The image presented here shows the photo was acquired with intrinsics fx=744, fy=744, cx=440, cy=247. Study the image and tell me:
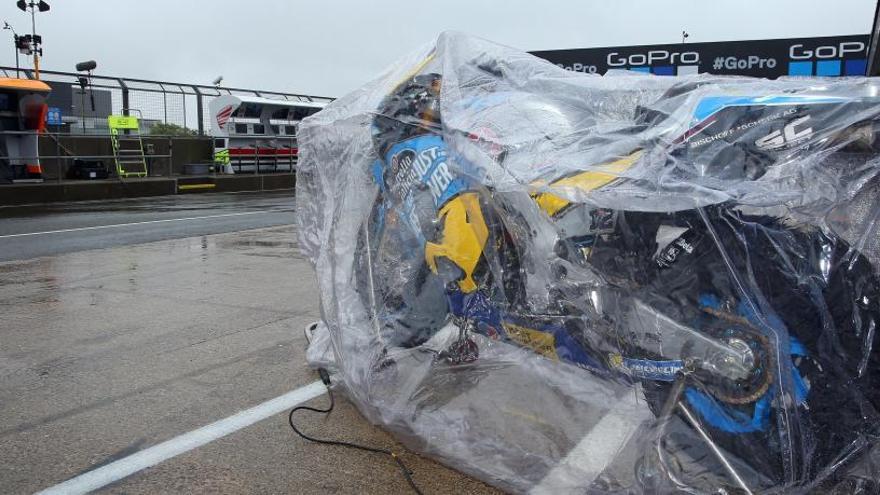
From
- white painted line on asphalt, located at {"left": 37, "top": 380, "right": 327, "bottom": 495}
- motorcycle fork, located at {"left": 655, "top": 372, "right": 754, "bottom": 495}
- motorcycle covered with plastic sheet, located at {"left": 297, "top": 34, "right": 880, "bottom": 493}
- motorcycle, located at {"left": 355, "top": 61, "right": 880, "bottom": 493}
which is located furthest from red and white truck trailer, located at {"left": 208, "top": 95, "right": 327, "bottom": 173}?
motorcycle fork, located at {"left": 655, "top": 372, "right": 754, "bottom": 495}

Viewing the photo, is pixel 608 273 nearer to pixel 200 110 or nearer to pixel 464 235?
pixel 464 235

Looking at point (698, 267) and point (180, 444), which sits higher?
point (698, 267)

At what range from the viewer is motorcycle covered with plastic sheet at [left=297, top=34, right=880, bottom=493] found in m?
2.21

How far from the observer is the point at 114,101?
66.7 feet

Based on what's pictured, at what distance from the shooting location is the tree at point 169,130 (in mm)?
21953

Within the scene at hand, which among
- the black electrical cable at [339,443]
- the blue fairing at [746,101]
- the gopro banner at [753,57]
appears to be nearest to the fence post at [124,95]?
the gopro banner at [753,57]

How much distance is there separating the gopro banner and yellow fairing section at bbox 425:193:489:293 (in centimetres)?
1469

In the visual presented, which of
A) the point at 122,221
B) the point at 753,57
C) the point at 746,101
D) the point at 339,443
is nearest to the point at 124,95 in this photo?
the point at 122,221

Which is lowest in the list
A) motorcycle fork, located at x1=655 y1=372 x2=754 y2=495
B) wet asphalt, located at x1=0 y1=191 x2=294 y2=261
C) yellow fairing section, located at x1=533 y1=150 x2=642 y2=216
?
motorcycle fork, located at x1=655 y1=372 x2=754 y2=495

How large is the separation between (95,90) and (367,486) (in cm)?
1999

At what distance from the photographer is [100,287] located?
6746 millimetres

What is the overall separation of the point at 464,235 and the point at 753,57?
17.7 m

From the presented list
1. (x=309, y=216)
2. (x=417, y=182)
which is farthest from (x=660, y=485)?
(x=309, y=216)

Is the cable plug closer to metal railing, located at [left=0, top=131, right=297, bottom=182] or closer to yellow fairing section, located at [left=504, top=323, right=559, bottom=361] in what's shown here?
yellow fairing section, located at [left=504, top=323, right=559, bottom=361]
